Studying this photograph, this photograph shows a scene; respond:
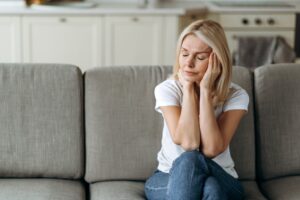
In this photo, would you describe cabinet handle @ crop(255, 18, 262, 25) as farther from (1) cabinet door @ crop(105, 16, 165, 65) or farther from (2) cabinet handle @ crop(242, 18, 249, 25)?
(1) cabinet door @ crop(105, 16, 165, 65)

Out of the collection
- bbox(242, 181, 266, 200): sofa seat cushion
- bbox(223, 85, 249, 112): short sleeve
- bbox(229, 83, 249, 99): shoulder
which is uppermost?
bbox(229, 83, 249, 99): shoulder

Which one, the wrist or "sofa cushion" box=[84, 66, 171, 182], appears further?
"sofa cushion" box=[84, 66, 171, 182]

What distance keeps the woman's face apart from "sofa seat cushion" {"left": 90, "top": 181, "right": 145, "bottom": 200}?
18.7 inches

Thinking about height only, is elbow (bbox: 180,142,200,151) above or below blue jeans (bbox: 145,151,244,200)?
above

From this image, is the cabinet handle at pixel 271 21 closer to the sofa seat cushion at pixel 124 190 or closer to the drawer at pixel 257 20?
the drawer at pixel 257 20

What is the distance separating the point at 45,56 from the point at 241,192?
2704 mm

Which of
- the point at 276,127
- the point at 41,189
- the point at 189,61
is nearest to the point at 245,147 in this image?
the point at 276,127

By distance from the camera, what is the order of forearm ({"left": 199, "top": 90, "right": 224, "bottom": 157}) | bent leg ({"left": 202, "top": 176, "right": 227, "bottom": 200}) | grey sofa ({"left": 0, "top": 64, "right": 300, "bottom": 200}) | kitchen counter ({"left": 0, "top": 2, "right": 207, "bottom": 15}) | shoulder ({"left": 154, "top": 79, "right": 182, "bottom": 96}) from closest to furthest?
bent leg ({"left": 202, "top": 176, "right": 227, "bottom": 200}), forearm ({"left": 199, "top": 90, "right": 224, "bottom": 157}), shoulder ({"left": 154, "top": 79, "right": 182, "bottom": 96}), grey sofa ({"left": 0, "top": 64, "right": 300, "bottom": 200}), kitchen counter ({"left": 0, "top": 2, "right": 207, "bottom": 15})

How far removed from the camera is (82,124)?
8.53 ft

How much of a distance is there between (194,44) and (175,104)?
23 cm

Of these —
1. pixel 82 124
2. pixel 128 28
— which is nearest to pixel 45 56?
pixel 128 28

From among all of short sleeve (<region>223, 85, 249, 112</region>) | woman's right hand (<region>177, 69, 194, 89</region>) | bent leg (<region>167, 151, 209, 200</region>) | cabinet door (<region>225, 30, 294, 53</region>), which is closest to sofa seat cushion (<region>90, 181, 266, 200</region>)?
bent leg (<region>167, 151, 209, 200</region>)

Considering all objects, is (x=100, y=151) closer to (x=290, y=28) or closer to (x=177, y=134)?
(x=177, y=134)

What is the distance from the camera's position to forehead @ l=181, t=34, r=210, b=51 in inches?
93.0
